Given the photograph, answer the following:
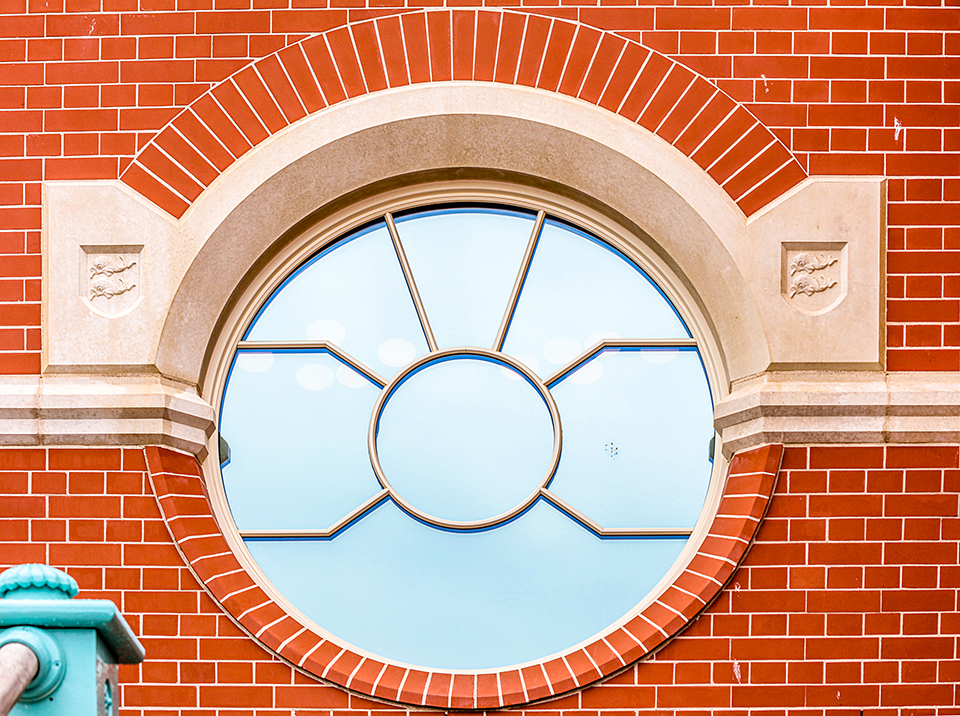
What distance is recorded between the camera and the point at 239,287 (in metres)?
4.00

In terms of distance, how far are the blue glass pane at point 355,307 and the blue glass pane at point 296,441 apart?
3.8 inches

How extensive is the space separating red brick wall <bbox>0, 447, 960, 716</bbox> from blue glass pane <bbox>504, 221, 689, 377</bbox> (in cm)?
78

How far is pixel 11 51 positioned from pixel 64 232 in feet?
2.47

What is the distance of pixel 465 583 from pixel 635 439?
0.82 meters

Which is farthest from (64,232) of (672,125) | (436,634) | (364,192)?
(672,125)

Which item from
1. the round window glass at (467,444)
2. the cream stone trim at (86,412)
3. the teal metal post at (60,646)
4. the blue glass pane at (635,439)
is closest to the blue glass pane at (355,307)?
the round window glass at (467,444)

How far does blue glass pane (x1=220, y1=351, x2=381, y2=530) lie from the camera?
3826 millimetres

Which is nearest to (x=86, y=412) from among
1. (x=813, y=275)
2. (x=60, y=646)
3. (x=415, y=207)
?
(x=415, y=207)

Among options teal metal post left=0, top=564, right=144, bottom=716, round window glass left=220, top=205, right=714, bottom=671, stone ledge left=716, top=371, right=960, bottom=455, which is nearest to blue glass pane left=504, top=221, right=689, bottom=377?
round window glass left=220, top=205, right=714, bottom=671

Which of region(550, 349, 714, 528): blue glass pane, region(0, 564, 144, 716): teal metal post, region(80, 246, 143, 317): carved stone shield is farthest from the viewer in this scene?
region(550, 349, 714, 528): blue glass pane

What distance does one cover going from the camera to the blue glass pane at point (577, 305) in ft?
12.9

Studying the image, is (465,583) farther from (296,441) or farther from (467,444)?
(296,441)

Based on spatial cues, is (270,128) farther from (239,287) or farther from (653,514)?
(653,514)

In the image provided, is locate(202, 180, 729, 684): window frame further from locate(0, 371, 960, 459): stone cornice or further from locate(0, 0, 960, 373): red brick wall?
locate(0, 0, 960, 373): red brick wall
